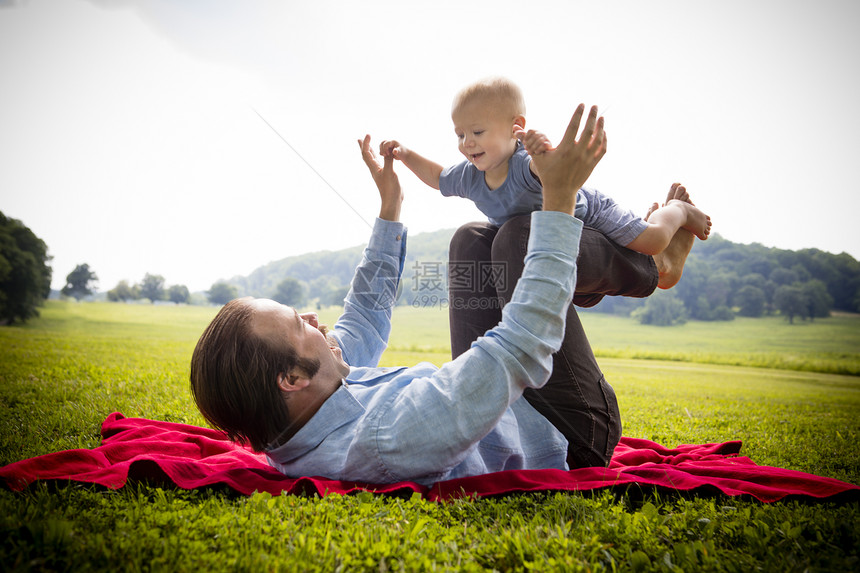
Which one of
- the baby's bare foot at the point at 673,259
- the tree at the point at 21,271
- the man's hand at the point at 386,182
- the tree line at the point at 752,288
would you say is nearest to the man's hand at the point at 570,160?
the man's hand at the point at 386,182

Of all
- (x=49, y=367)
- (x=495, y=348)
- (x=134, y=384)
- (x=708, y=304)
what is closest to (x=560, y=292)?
(x=495, y=348)

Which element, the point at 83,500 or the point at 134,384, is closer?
the point at 83,500

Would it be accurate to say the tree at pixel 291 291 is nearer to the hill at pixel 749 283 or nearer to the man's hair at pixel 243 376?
the hill at pixel 749 283

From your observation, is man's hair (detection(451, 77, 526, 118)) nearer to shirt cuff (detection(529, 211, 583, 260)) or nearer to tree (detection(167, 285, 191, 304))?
shirt cuff (detection(529, 211, 583, 260))

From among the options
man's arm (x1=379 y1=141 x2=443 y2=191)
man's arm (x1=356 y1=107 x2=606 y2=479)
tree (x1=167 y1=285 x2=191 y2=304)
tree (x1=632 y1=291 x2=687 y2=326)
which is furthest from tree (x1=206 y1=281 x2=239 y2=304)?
man's arm (x1=356 y1=107 x2=606 y2=479)

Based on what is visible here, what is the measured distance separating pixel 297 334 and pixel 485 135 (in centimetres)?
216

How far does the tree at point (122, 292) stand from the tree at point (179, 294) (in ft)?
17.5

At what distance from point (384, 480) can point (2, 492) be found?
1347 millimetres

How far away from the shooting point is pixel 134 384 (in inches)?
189

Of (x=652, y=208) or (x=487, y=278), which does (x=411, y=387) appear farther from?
(x=652, y=208)

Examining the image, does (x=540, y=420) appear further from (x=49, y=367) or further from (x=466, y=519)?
(x=49, y=367)

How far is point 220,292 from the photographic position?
132ft

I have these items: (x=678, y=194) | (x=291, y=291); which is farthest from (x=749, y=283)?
(x=678, y=194)

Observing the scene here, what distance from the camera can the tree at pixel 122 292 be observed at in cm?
4434
